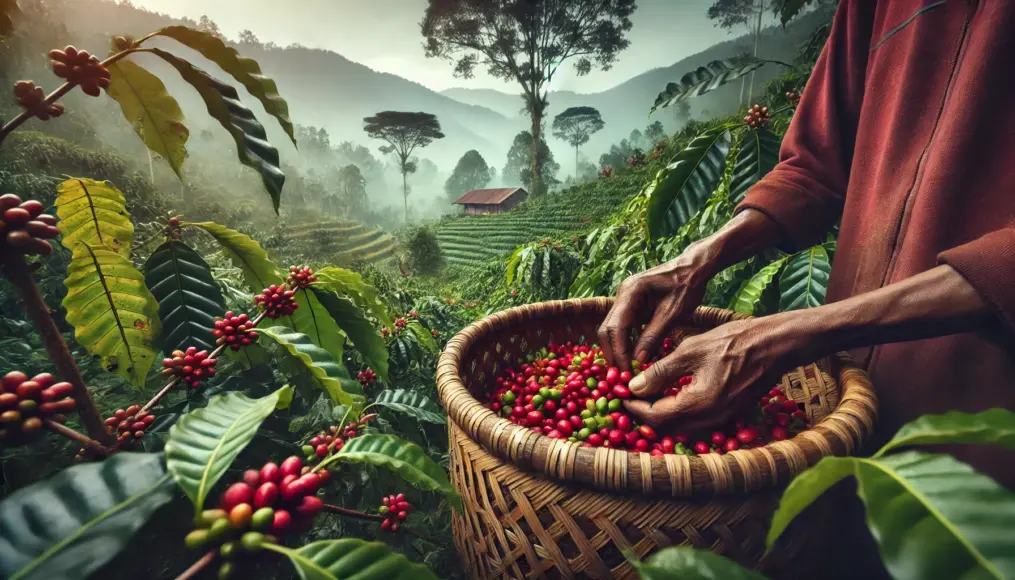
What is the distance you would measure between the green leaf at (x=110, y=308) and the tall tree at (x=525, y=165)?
3.45 metres

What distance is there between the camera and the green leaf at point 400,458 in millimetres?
394

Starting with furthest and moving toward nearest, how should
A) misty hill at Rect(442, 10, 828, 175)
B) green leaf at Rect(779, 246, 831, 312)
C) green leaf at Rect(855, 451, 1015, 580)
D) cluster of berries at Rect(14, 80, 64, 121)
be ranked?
misty hill at Rect(442, 10, 828, 175), green leaf at Rect(779, 246, 831, 312), cluster of berries at Rect(14, 80, 64, 121), green leaf at Rect(855, 451, 1015, 580)

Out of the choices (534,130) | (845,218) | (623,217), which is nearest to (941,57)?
(845,218)

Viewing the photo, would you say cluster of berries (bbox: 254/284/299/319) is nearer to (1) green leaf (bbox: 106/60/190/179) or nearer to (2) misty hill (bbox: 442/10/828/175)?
(1) green leaf (bbox: 106/60/190/179)

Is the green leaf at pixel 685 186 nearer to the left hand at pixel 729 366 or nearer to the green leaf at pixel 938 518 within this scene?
the left hand at pixel 729 366

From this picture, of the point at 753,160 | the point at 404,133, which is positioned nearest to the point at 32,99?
the point at 753,160

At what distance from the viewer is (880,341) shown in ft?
1.70

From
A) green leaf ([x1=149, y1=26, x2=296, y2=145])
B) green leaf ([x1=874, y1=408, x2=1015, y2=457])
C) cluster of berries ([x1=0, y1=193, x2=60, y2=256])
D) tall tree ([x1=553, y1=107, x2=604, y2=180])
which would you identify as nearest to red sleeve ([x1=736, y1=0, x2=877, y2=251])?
green leaf ([x1=874, y1=408, x2=1015, y2=457])

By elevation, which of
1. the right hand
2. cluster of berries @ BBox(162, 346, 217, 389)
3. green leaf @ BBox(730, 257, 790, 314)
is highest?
cluster of berries @ BBox(162, 346, 217, 389)

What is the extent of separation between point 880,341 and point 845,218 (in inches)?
12.0

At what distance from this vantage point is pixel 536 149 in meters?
3.76

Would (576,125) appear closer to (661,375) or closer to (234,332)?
(661,375)

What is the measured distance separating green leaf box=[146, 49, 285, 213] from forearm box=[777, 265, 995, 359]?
0.67 meters

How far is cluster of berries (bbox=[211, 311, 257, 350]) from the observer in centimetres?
52
